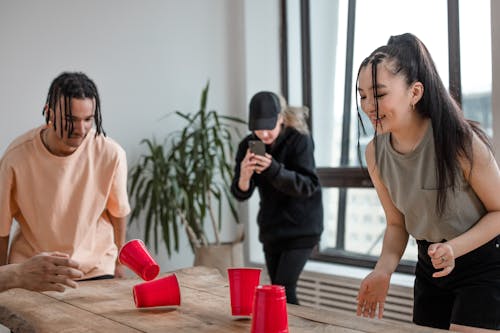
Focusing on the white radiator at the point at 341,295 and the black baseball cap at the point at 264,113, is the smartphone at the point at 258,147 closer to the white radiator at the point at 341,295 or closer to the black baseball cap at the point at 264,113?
the black baseball cap at the point at 264,113

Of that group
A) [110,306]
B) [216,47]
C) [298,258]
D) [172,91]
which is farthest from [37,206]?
[216,47]

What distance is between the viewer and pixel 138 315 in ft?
5.57

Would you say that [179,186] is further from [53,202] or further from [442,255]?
[442,255]

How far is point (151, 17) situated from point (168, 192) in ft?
3.79

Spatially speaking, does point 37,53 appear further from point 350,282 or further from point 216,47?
point 350,282

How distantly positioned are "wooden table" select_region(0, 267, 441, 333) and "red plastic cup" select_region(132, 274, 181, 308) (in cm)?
2

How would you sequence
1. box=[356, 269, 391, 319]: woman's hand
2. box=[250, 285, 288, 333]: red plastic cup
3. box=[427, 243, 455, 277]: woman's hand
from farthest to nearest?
1. box=[356, 269, 391, 319]: woman's hand
2. box=[427, 243, 455, 277]: woman's hand
3. box=[250, 285, 288, 333]: red plastic cup

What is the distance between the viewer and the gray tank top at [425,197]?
1.88 meters

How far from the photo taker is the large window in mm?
3672

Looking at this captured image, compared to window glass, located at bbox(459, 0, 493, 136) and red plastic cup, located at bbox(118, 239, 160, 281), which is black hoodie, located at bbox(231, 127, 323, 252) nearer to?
window glass, located at bbox(459, 0, 493, 136)

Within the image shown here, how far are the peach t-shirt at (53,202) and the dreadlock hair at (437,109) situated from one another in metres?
1.17

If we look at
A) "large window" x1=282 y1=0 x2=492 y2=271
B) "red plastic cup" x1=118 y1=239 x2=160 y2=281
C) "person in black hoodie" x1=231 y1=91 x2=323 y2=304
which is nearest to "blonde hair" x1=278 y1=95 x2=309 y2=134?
"person in black hoodie" x1=231 y1=91 x2=323 y2=304

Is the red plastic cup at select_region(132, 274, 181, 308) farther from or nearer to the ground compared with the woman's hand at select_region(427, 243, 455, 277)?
nearer to the ground

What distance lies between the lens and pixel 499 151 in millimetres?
3109
